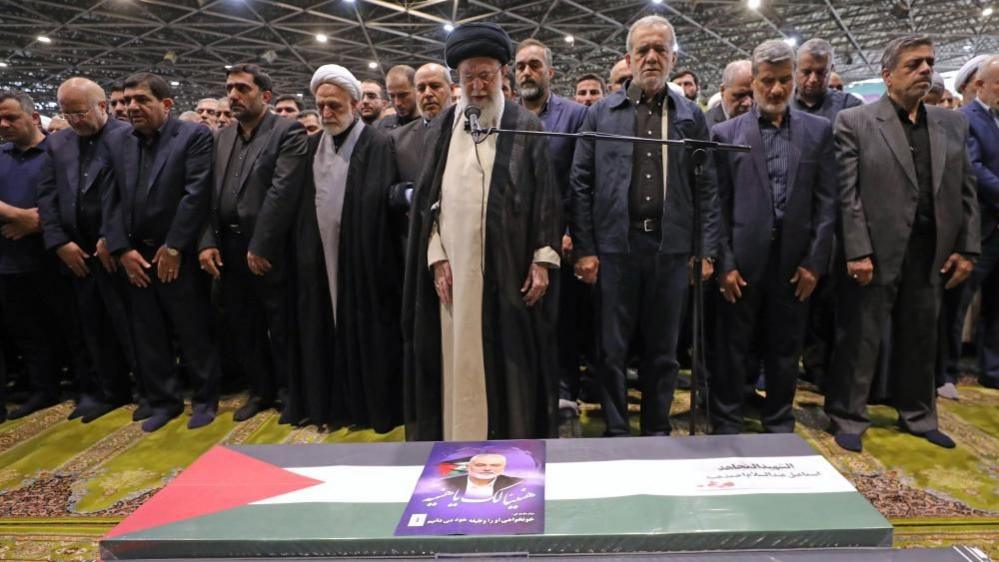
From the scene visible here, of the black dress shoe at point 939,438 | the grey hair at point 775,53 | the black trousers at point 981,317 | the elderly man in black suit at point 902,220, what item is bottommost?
the black dress shoe at point 939,438

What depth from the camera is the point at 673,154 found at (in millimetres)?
2559

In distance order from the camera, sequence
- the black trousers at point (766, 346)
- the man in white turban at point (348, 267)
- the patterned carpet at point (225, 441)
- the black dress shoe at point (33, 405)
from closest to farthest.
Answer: the patterned carpet at point (225, 441)
the black trousers at point (766, 346)
the man in white turban at point (348, 267)
the black dress shoe at point (33, 405)

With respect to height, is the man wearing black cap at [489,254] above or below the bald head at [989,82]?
below

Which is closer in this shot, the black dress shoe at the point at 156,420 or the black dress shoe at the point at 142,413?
the black dress shoe at the point at 156,420

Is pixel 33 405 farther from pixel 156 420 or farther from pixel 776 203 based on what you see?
pixel 776 203

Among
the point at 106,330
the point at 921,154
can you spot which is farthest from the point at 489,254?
the point at 106,330

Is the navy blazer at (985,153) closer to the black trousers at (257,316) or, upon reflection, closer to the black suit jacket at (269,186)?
→ the black suit jacket at (269,186)

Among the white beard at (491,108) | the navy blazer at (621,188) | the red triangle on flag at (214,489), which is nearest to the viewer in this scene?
the red triangle on flag at (214,489)

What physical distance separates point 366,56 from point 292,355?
13.4 metres

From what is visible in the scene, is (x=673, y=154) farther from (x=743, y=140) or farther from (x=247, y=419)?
(x=247, y=419)

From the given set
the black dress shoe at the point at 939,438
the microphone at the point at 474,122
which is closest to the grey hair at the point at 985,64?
the black dress shoe at the point at 939,438

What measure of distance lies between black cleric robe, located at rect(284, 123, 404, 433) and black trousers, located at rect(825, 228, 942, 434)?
91.1 inches

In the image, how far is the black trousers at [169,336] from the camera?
11.1 ft

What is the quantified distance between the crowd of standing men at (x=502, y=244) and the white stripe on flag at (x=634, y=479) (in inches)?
46.6
